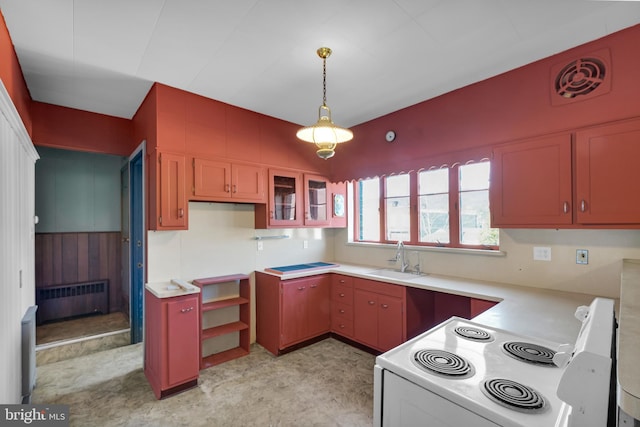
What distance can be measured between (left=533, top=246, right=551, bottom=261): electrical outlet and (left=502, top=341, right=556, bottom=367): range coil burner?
4.61 ft

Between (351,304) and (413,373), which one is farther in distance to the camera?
(351,304)

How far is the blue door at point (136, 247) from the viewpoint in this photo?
336 centimetres

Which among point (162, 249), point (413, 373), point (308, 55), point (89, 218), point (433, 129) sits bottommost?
point (413, 373)

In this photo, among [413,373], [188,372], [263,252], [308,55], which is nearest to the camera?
[413,373]

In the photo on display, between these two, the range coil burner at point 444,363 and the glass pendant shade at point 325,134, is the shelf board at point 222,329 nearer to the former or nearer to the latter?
the glass pendant shade at point 325,134

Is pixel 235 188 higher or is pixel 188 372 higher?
pixel 235 188

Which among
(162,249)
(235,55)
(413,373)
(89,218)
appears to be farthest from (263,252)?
(89,218)

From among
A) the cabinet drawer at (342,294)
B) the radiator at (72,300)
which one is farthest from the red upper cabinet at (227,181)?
the radiator at (72,300)

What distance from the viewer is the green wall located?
13.7ft

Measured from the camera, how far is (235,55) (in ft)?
7.42

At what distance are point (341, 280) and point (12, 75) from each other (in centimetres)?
337

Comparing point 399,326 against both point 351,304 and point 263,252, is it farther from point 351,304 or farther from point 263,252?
point 263,252

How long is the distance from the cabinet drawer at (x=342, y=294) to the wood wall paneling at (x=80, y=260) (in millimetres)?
3338

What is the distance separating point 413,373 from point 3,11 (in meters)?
3.04
